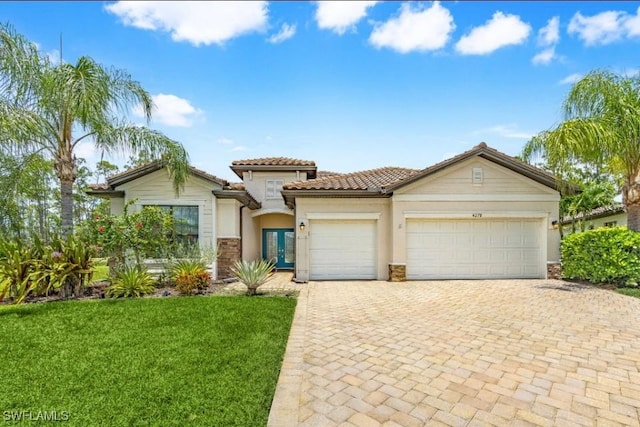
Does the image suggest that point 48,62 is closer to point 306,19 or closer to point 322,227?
point 306,19

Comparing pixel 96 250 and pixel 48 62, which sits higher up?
pixel 48 62

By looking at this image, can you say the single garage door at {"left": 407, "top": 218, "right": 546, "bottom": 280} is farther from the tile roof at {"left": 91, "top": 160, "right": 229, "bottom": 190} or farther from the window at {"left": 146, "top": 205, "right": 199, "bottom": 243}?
the window at {"left": 146, "top": 205, "right": 199, "bottom": 243}

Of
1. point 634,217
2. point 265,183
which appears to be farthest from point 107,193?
point 634,217

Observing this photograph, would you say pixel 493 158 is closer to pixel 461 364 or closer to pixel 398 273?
pixel 398 273

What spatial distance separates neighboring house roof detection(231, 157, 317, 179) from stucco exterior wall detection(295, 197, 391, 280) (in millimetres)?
5464

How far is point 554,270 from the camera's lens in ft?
42.7

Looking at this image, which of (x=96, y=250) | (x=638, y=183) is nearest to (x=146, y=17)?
(x=96, y=250)

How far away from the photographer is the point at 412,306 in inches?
334

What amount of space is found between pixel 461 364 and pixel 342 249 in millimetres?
8756

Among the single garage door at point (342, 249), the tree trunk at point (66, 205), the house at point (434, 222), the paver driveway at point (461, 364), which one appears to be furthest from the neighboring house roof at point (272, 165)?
the paver driveway at point (461, 364)

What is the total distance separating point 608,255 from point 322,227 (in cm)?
1056

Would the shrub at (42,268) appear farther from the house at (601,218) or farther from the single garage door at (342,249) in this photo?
the house at (601,218)

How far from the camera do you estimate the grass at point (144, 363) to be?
3453 millimetres

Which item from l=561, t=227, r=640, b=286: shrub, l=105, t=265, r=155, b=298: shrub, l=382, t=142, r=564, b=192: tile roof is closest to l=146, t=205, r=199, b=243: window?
l=105, t=265, r=155, b=298: shrub
